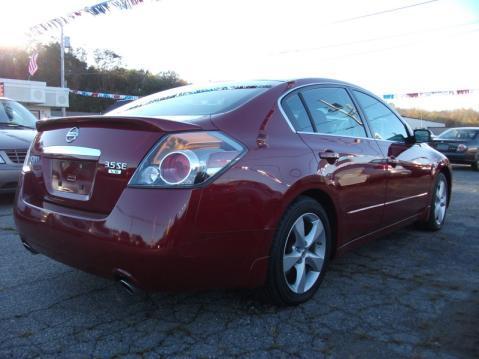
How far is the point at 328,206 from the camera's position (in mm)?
3314

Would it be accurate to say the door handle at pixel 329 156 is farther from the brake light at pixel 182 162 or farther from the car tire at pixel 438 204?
the car tire at pixel 438 204

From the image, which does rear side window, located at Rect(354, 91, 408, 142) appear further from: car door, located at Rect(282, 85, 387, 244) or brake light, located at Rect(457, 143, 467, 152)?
brake light, located at Rect(457, 143, 467, 152)

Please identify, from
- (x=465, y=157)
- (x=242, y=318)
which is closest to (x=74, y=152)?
(x=242, y=318)

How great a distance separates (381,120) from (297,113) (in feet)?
4.93

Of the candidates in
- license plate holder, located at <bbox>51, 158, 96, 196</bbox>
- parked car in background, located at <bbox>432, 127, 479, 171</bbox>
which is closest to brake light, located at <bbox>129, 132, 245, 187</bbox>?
license plate holder, located at <bbox>51, 158, 96, 196</bbox>

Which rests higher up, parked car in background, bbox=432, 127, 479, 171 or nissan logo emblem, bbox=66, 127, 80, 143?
nissan logo emblem, bbox=66, 127, 80, 143

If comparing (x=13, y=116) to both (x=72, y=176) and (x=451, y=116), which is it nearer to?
(x=72, y=176)

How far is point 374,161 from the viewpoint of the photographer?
3.82 meters

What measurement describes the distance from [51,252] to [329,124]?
2140 millimetres

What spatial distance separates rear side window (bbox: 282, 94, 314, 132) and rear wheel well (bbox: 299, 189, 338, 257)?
439 mm

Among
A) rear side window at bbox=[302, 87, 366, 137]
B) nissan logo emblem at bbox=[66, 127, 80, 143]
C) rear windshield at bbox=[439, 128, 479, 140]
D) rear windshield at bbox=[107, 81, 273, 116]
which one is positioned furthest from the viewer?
rear windshield at bbox=[439, 128, 479, 140]

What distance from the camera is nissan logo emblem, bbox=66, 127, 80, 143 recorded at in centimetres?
278

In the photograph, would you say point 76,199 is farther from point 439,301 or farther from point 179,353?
point 439,301

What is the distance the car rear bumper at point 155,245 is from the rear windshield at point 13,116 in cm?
489
